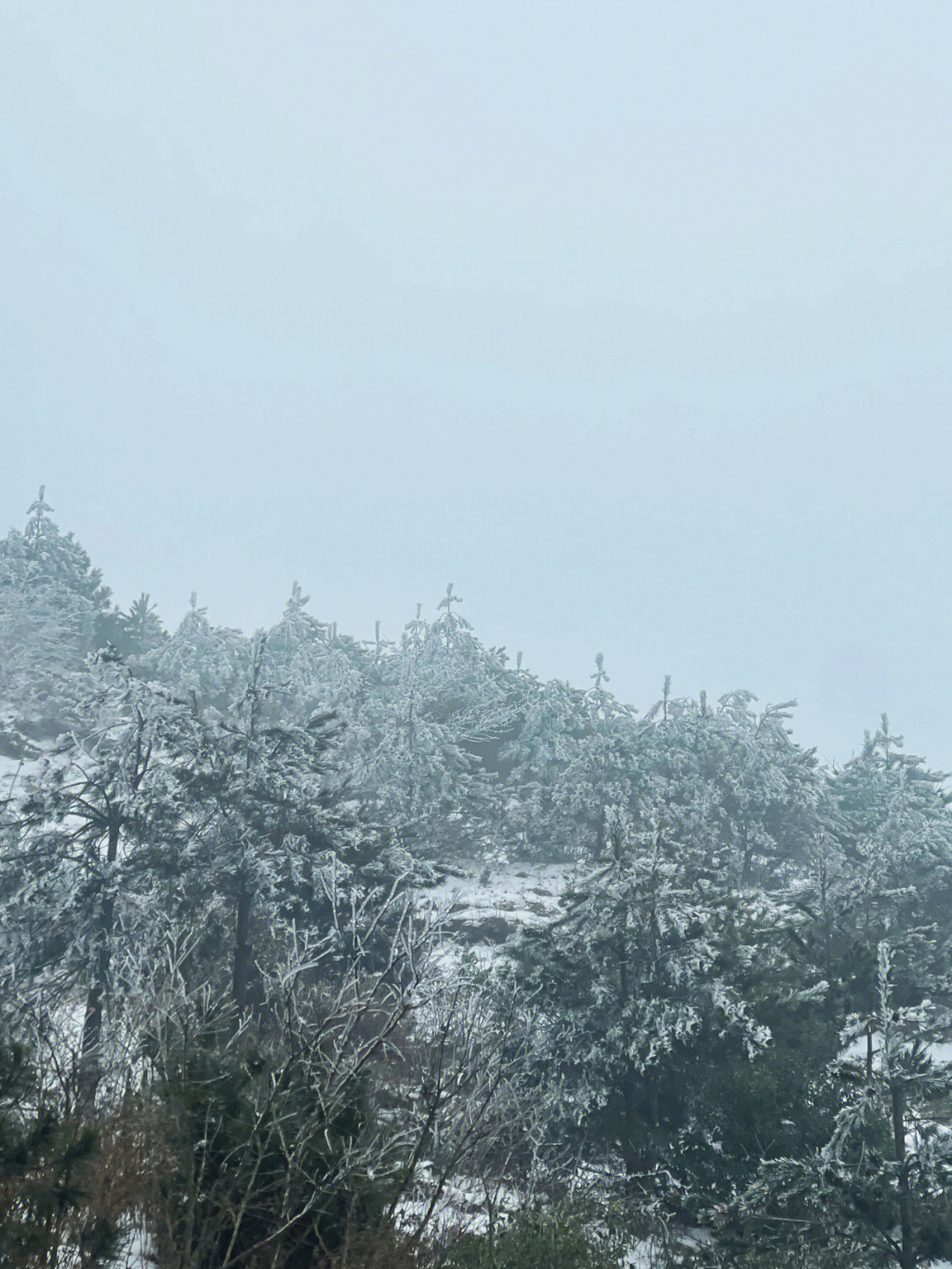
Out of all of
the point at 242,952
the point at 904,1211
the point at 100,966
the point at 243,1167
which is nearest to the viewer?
the point at 243,1167

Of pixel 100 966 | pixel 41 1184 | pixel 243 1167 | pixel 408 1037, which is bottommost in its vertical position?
pixel 408 1037

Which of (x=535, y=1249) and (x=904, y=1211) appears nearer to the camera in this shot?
(x=535, y=1249)

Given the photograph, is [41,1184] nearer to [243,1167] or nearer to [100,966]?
[243,1167]

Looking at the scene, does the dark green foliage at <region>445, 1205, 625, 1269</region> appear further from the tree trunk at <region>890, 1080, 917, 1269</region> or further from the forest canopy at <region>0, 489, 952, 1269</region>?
the tree trunk at <region>890, 1080, 917, 1269</region>

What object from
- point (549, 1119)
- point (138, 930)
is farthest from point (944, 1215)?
point (138, 930)

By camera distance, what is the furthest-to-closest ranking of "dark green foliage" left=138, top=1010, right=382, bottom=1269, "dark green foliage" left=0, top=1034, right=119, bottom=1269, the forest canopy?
the forest canopy < "dark green foliage" left=138, top=1010, right=382, bottom=1269 < "dark green foliage" left=0, top=1034, right=119, bottom=1269

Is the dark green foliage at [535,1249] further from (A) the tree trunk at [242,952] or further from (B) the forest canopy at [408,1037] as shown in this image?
(A) the tree trunk at [242,952]

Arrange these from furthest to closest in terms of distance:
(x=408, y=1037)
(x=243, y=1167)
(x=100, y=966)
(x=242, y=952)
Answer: (x=408, y=1037) < (x=242, y=952) < (x=100, y=966) < (x=243, y=1167)

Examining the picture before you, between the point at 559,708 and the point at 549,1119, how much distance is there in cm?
3088

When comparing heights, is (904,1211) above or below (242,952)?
below

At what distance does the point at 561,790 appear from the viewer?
1543 inches

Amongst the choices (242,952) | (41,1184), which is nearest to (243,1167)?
(41,1184)

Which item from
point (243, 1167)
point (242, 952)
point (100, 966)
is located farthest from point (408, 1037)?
point (243, 1167)

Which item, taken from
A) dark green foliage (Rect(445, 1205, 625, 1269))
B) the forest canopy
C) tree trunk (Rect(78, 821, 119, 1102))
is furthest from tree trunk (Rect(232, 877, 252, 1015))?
dark green foliage (Rect(445, 1205, 625, 1269))
